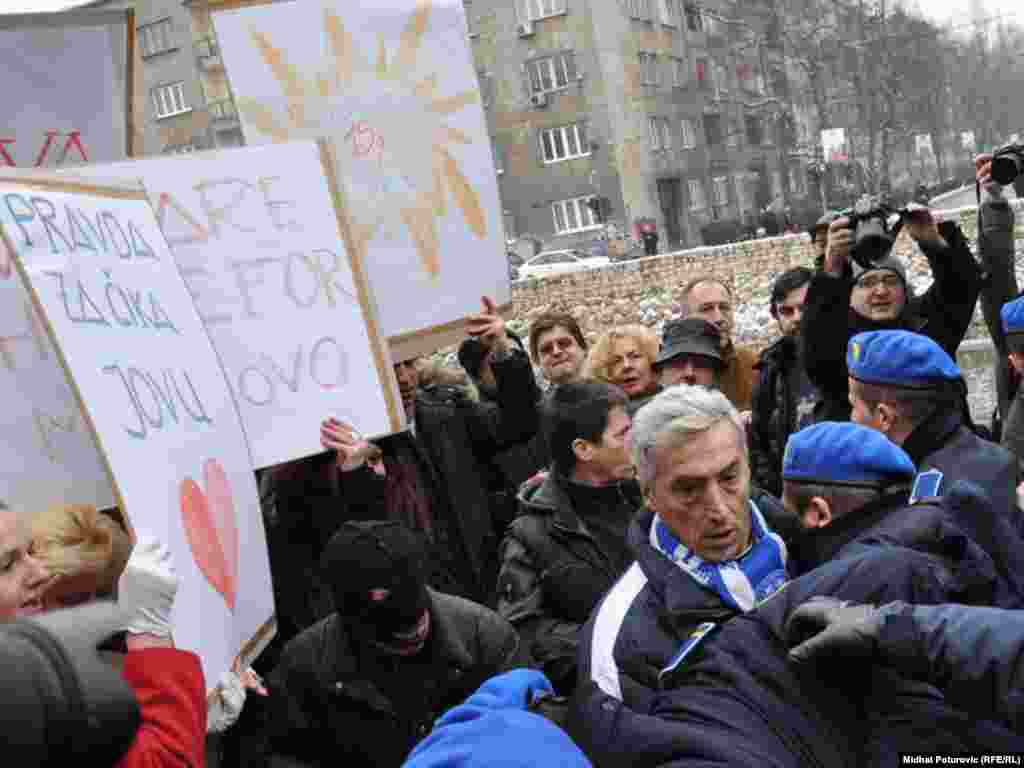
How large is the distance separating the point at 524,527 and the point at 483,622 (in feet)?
1.02

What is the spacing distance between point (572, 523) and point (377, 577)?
0.58m

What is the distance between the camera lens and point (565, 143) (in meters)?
41.8

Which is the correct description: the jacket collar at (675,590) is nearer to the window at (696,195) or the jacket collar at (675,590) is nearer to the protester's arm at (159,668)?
the protester's arm at (159,668)

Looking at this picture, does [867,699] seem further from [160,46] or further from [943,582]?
[160,46]

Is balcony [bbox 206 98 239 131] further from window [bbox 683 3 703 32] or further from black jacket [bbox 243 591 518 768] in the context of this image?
black jacket [bbox 243 591 518 768]

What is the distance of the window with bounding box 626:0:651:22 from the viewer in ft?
137

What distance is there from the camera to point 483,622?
2875mm

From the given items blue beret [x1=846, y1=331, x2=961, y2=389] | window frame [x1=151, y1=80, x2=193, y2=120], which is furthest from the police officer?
window frame [x1=151, y1=80, x2=193, y2=120]

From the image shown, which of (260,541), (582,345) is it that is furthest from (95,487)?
(582,345)

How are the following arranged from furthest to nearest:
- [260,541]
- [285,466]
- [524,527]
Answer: [285,466] → [524,527] → [260,541]

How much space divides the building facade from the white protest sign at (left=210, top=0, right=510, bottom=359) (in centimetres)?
3297

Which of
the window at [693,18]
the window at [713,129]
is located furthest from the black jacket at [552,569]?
the window at [713,129]

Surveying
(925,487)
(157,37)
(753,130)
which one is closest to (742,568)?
(925,487)

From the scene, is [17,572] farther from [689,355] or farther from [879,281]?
[879,281]
